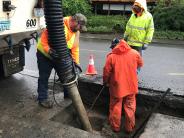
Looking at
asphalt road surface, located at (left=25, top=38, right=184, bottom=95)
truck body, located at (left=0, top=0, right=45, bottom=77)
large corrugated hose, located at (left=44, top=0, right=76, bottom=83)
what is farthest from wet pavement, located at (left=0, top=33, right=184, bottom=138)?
large corrugated hose, located at (left=44, top=0, right=76, bottom=83)

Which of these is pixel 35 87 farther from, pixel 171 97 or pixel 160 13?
pixel 160 13

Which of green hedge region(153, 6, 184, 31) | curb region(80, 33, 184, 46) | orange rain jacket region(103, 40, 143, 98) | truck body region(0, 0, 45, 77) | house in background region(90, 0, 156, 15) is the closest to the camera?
orange rain jacket region(103, 40, 143, 98)

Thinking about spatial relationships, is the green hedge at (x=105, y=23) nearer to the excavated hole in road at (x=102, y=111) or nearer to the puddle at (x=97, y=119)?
the excavated hole in road at (x=102, y=111)

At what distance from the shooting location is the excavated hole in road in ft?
17.5

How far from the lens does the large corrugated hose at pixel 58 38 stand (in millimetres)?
4424

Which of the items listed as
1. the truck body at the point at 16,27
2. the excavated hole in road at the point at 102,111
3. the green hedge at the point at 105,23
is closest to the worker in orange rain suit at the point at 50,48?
the excavated hole in road at the point at 102,111

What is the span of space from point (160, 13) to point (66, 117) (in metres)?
12.0

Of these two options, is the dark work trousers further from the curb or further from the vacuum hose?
the curb

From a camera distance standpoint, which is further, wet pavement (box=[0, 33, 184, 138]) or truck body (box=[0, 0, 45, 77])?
truck body (box=[0, 0, 45, 77])

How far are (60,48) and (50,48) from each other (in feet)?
0.81

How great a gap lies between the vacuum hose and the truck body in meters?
0.95

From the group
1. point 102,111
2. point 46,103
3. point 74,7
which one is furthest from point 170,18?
point 46,103

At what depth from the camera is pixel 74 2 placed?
60.5 feet

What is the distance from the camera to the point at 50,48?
192 inches
